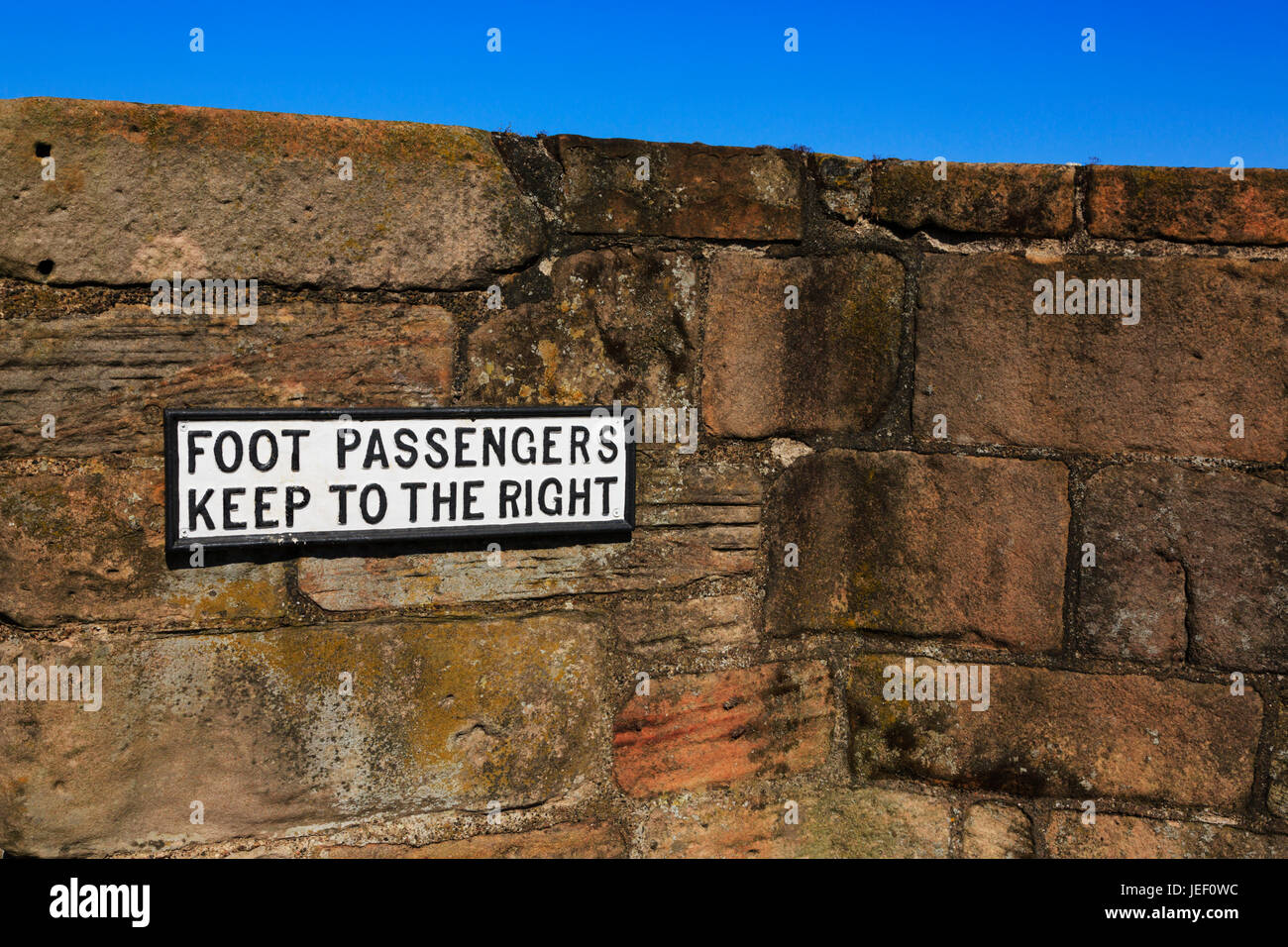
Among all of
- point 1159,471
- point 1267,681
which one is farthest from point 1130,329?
point 1267,681

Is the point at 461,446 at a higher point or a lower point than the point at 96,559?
higher

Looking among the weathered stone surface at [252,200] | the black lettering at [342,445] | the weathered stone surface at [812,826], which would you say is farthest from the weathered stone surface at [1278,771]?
the black lettering at [342,445]

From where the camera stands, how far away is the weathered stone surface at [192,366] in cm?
151

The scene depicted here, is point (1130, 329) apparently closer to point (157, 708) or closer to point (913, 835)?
point (913, 835)

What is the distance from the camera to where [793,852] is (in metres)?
2.02

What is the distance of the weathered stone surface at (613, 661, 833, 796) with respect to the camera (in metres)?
1.90

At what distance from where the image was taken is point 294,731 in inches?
65.3

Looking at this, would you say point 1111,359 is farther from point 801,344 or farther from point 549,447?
point 549,447

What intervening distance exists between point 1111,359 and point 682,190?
0.94 metres

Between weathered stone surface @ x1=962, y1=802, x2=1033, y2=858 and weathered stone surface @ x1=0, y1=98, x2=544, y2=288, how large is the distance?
1.54m

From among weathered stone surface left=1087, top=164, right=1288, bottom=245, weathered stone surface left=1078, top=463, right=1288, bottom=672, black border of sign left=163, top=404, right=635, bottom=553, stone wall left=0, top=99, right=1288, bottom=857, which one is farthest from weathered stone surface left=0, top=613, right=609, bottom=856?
weathered stone surface left=1087, top=164, right=1288, bottom=245

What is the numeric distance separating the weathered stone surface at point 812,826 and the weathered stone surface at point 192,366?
1.06 m

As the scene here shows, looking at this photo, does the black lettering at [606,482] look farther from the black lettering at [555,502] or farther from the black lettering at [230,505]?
the black lettering at [230,505]

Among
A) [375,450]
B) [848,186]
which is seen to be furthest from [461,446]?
[848,186]
